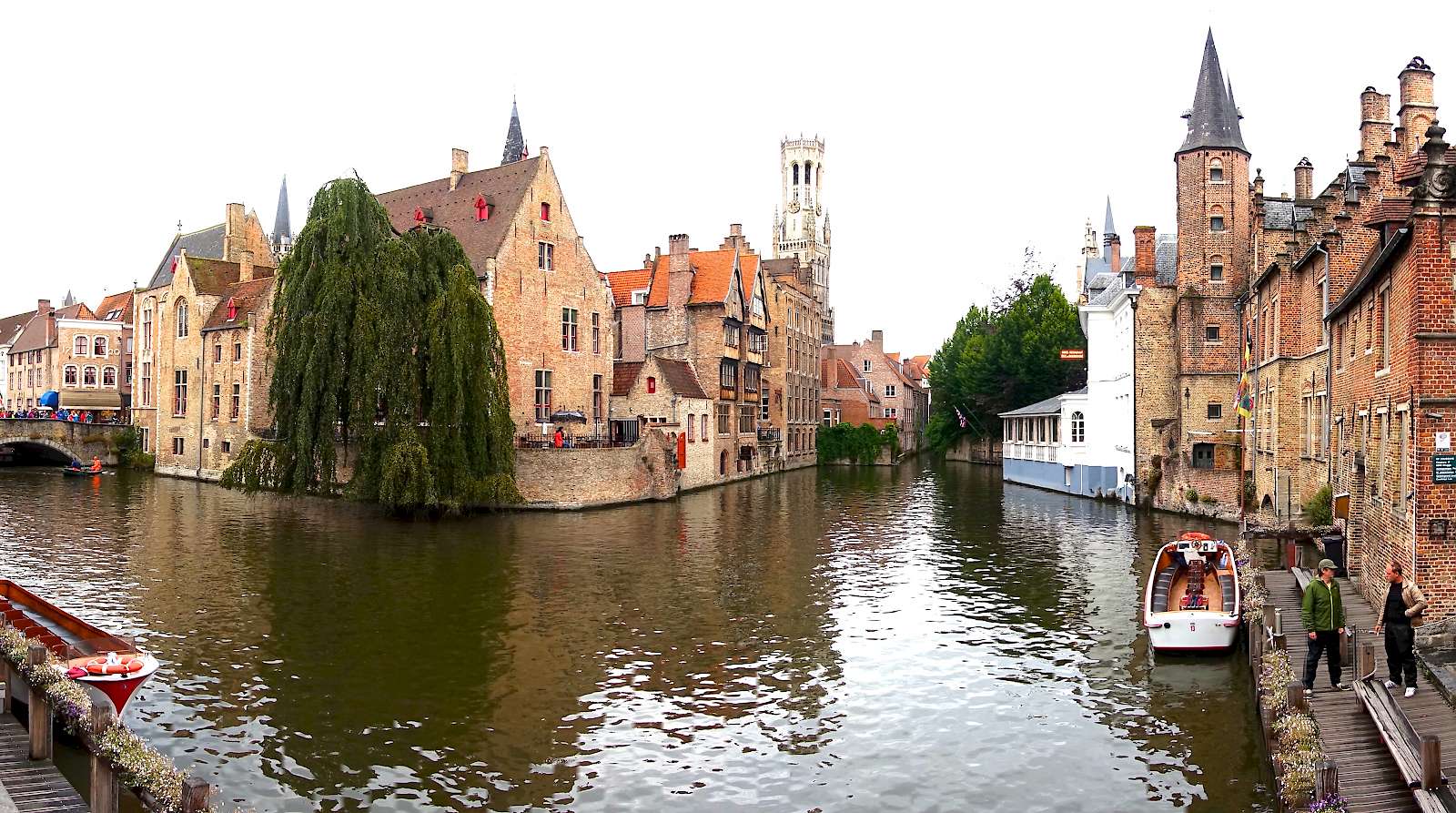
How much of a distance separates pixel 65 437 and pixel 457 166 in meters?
29.8

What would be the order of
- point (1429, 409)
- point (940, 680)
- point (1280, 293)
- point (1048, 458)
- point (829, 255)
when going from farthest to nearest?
1. point (829, 255)
2. point (1048, 458)
3. point (1280, 293)
4. point (940, 680)
5. point (1429, 409)

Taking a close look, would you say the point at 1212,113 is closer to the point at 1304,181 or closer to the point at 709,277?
the point at 1304,181

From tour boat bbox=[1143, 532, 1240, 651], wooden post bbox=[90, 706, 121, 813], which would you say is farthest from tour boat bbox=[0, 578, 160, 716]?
tour boat bbox=[1143, 532, 1240, 651]

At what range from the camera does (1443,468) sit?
46.7ft

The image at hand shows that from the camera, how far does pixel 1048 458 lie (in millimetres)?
51250

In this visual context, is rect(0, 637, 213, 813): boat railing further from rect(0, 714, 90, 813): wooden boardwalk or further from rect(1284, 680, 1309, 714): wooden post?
rect(1284, 680, 1309, 714): wooden post

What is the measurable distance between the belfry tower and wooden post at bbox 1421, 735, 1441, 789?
128 meters

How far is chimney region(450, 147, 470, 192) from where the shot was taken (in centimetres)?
4788

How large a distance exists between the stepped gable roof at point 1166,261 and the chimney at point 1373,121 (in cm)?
1133

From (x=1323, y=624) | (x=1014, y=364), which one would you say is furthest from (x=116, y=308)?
(x=1323, y=624)

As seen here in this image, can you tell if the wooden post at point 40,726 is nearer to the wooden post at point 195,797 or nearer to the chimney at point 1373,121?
the wooden post at point 195,797

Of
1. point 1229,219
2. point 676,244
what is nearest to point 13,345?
point 676,244

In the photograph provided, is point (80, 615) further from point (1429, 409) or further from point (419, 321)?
point (1429, 409)

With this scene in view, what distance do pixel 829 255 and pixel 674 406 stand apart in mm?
92922
